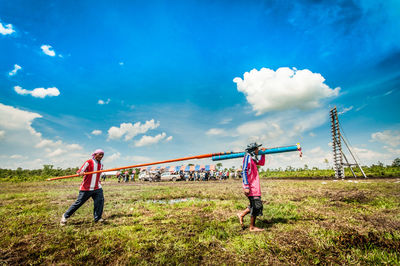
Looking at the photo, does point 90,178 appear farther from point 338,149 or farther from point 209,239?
point 338,149

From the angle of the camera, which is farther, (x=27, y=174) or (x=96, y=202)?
(x=27, y=174)

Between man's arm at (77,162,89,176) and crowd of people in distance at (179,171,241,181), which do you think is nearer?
man's arm at (77,162,89,176)

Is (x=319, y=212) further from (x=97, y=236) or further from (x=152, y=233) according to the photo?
(x=97, y=236)

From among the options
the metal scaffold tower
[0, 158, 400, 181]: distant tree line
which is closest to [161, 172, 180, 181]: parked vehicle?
[0, 158, 400, 181]: distant tree line

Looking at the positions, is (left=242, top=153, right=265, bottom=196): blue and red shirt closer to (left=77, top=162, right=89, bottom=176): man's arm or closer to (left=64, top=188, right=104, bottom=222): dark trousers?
(left=64, top=188, right=104, bottom=222): dark trousers

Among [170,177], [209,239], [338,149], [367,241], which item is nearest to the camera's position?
[367,241]

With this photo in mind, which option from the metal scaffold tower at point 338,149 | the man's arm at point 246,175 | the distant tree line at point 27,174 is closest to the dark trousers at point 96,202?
the man's arm at point 246,175

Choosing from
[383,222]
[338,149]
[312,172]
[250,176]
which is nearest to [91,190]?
[250,176]

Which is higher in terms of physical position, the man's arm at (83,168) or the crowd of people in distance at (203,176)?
the man's arm at (83,168)

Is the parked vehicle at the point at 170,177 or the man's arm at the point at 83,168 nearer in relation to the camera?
the man's arm at the point at 83,168

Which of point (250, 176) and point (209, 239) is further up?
point (250, 176)

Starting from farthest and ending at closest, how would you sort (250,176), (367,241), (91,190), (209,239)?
(91,190)
(250,176)
(209,239)
(367,241)

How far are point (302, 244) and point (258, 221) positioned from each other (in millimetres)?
1755

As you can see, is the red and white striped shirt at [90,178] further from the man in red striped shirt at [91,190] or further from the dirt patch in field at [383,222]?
the dirt patch in field at [383,222]
